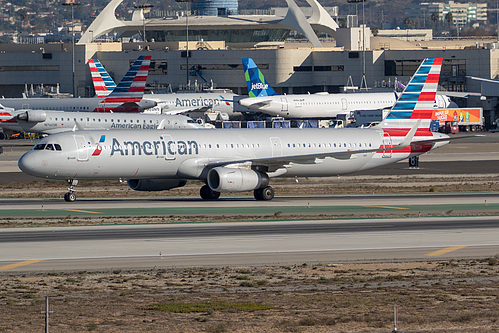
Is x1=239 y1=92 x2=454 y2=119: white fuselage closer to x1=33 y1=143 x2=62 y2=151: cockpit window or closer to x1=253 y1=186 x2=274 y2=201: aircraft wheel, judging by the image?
x1=253 y1=186 x2=274 y2=201: aircraft wheel

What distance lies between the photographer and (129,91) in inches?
4439

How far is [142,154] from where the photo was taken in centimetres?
5025

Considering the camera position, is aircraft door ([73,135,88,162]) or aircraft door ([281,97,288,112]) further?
aircraft door ([281,97,288,112])

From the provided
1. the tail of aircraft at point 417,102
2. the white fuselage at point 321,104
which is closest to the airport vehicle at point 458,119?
the white fuselage at point 321,104

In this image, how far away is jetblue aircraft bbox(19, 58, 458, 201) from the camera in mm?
49500

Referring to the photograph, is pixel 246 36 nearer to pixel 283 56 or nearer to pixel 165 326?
pixel 283 56

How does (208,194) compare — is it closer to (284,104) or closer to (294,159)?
(294,159)

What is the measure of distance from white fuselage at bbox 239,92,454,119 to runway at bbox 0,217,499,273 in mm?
85692

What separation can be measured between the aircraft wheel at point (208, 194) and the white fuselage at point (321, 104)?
244 feet

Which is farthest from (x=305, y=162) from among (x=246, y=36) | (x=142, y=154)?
(x=246, y=36)

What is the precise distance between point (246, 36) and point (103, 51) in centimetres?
3673

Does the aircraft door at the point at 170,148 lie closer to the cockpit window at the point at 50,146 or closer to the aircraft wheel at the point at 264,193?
the aircraft wheel at the point at 264,193

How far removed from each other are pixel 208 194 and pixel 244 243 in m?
17.2

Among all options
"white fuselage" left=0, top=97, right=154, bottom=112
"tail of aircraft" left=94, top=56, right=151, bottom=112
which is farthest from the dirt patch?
"white fuselage" left=0, top=97, right=154, bottom=112
